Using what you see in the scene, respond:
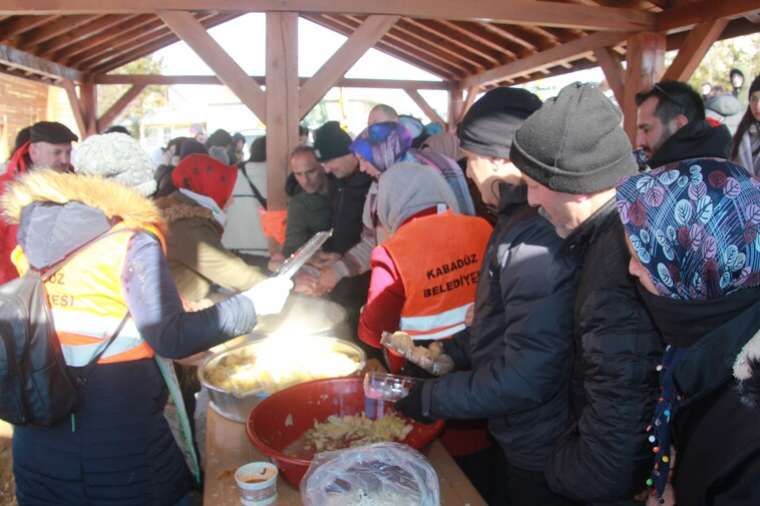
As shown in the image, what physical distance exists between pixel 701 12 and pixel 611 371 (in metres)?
4.61

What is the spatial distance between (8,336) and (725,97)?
5.38 metres

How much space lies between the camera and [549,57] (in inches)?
270

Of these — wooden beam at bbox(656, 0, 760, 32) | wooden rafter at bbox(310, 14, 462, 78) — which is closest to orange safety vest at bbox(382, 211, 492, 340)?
wooden beam at bbox(656, 0, 760, 32)

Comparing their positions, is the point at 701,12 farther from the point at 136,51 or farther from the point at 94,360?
the point at 136,51

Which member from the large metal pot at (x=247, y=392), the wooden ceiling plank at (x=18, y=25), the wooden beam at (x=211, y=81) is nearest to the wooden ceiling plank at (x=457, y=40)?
the wooden beam at (x=211, y=81)

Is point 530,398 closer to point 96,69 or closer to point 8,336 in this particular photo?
point 8,336

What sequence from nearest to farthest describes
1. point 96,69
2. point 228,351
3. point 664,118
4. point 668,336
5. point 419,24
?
point 668,336 < point 228,351 < point 664,118 < point 419,24 < point 96,69

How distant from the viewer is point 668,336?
1.22 meters

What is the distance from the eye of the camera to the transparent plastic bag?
1357 millimetres

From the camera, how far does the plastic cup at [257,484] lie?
161cm

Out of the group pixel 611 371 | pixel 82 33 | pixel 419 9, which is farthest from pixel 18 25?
pixel 611 371

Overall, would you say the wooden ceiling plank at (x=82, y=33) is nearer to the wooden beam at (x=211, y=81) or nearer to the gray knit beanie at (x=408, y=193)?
the wooden beam at (x=211, y=81)

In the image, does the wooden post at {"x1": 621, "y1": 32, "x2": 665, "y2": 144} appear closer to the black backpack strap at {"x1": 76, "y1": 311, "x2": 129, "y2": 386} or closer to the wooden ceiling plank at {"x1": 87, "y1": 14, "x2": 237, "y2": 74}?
the black backpack strap at {"x1": 76, "y1": 311, "x2": 129, "y2": 386}

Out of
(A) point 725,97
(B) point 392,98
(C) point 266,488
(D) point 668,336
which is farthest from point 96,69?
(B) point 392,98
